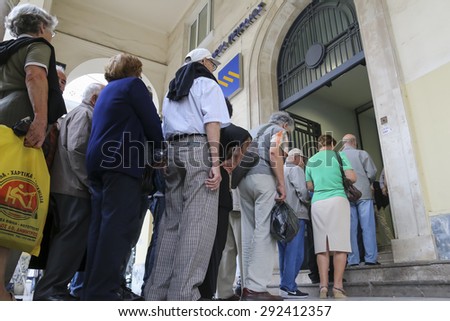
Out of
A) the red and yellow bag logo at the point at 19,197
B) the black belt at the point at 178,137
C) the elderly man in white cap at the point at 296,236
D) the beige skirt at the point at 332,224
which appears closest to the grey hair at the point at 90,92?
the black belt at the point at 178,137

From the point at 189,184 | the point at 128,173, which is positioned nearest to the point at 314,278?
the point at 189,184

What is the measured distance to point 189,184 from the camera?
6.76 ft

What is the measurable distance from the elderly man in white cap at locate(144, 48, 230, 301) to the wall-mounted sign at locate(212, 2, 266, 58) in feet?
17.0

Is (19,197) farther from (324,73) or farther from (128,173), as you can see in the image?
(324,73)

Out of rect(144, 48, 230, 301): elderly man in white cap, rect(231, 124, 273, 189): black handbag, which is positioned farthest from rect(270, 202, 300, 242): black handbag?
rect(144, 48, 230, 301): elderly man in white cap

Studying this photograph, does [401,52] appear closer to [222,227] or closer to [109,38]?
[222,227]

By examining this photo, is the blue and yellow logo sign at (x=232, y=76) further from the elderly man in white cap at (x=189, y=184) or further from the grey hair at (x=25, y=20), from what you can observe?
the grey hair at (x=25, y=20)

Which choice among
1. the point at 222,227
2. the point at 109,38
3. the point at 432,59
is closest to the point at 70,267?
the point at 222,227

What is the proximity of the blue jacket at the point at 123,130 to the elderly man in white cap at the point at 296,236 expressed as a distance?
166 cm

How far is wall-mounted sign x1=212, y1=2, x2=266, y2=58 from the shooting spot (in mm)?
7024

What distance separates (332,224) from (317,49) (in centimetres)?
373

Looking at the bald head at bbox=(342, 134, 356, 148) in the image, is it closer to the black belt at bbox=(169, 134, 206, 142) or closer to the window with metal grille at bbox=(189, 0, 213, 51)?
the black belt at bbox=(169, 134, 206, 142)

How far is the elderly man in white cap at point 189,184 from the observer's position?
192 cm
